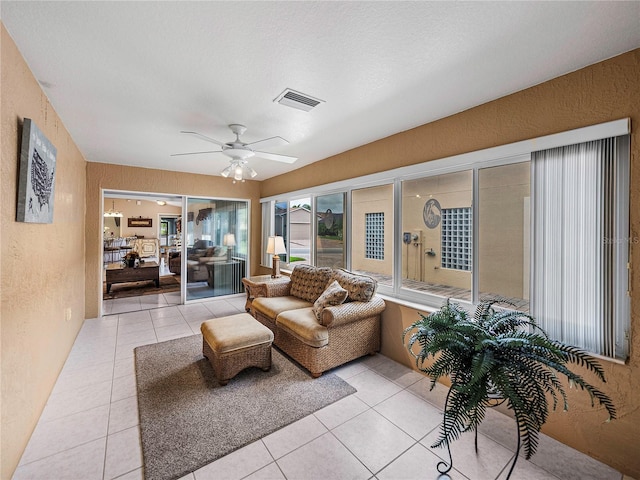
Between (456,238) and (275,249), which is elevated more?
(456,238)

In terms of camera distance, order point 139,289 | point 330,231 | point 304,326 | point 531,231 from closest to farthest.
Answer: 1. point 531,231
2. point 304,326
3. point 330,231
4. point 139,289

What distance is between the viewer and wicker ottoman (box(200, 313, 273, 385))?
2.58 meters

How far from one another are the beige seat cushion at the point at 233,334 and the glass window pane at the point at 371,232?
5.86 ft

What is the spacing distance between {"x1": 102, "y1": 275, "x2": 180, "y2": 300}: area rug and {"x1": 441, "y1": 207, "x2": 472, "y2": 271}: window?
6030mm

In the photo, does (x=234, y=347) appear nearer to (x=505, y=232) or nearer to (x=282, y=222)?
(x=505, y=232)

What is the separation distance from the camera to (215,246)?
5.87 m

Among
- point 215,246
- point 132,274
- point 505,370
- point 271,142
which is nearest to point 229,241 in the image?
point 215,246

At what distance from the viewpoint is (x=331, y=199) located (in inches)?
172

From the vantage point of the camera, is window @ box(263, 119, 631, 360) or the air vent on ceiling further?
the air vent on ceiling

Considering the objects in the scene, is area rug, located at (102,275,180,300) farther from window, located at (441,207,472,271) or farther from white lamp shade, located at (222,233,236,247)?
window, located at (441,207,472,271)

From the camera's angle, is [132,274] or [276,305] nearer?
[276,305]

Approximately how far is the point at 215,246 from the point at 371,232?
334 cm

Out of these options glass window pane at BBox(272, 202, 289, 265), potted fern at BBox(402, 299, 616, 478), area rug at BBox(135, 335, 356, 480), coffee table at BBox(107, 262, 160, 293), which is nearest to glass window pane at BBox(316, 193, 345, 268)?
glass window pane at BBox(272, 202, 289, 265)

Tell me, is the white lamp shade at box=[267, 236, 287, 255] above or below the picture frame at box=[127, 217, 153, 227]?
below
